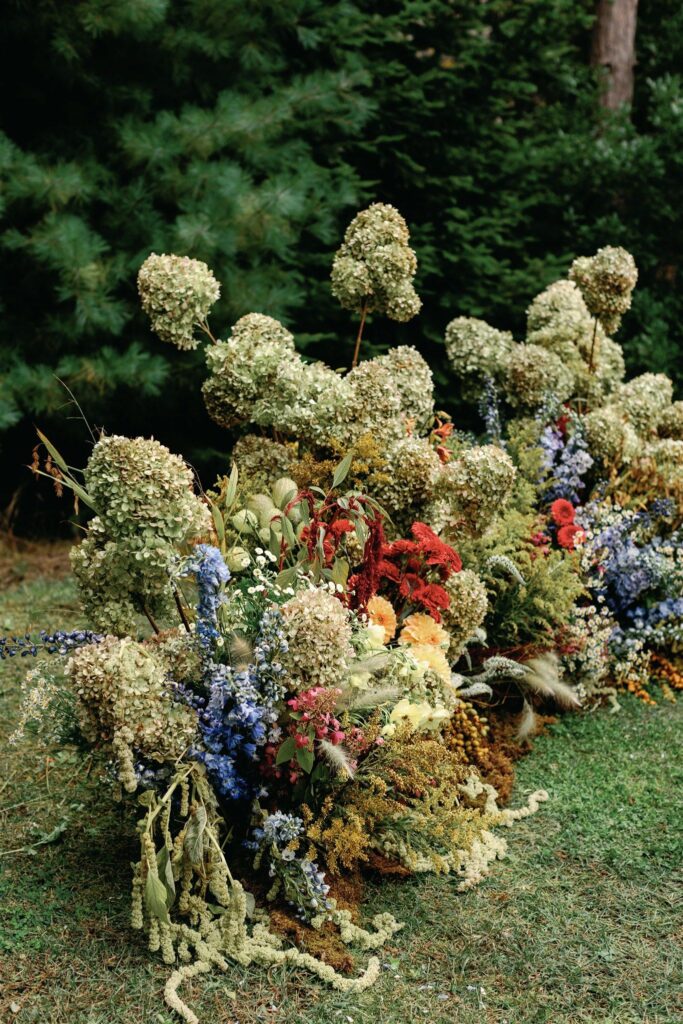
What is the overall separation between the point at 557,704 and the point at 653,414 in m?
1.61

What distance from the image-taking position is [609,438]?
15.2 ft

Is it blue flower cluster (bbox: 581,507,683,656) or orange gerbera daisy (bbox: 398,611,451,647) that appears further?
blue flower cluster (bbox: 581,507,683,656)

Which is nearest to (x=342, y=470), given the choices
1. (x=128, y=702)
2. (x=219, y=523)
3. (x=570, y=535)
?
(x=219, y=523)

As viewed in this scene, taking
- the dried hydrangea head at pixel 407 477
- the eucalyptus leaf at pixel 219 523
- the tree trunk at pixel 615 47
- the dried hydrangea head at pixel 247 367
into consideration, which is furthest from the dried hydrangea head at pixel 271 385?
the tree trunk at pixel 615 47

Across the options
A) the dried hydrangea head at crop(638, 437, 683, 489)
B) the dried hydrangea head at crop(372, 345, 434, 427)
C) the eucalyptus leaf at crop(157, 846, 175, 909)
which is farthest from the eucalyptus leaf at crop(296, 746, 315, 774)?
the dried hydrangea head at crop(638, 437, 683, 489)

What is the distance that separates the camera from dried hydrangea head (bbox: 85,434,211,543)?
106 inches

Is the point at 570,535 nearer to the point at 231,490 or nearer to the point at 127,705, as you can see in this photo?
the point at 231,490

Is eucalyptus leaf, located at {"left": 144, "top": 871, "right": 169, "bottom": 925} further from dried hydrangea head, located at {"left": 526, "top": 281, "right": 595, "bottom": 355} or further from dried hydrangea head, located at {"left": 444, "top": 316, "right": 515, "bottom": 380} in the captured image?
dried hydrangea head, located at {"left": 526, "top": 281, "right": 595, "bottom": 355}

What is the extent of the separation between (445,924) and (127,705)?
1.11 metres

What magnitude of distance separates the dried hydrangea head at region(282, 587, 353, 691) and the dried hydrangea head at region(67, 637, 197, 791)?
31 centimetres

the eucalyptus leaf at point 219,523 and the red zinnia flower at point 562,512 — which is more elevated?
the eucalyptus leaf at point 219,523

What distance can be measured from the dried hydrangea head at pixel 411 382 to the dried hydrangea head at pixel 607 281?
1.21m

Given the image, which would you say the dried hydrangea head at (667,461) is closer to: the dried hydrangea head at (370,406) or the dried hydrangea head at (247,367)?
the dried hydrangea head at (370,406)

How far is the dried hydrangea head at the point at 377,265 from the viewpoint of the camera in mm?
4117
